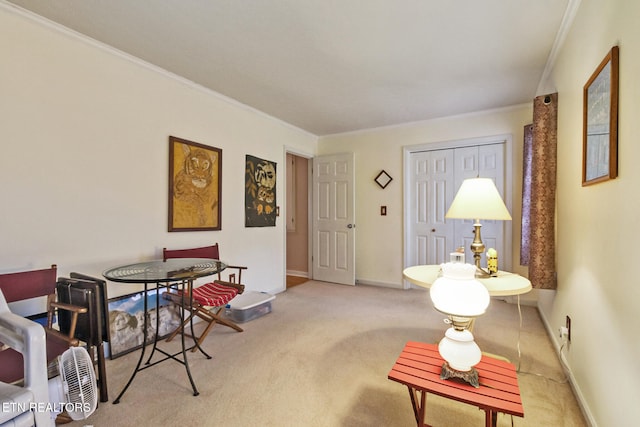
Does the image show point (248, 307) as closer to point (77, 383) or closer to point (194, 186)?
point (194, 186)

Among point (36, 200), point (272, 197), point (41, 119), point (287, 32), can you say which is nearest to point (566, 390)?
point (287, 32)

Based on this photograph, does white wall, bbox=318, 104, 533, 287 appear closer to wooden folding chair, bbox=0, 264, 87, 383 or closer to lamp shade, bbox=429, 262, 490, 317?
lamp shade, bbox=429, 262, 490, 317

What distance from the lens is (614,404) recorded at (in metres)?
1.31

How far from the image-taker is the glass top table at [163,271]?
179 centimetres

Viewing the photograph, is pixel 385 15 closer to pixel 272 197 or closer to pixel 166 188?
pixel 166 188

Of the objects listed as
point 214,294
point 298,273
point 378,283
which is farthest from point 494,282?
point 298,273

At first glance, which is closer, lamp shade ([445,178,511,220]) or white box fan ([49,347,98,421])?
white box fan ([49,347,98,421])

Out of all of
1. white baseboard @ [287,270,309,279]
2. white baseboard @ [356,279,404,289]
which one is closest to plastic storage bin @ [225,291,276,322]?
white baseboard @ [356,279,404,289]

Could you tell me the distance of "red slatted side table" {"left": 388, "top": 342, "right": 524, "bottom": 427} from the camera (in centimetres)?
118

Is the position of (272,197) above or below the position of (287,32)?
below

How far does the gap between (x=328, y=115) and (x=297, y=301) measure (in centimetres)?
246

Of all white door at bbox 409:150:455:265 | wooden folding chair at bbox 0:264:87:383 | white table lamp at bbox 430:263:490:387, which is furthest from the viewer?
white door at bbox 409:150:455:265

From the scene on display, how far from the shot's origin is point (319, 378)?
6.72 ft

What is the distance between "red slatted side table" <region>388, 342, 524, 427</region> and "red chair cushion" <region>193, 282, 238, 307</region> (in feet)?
5.13
